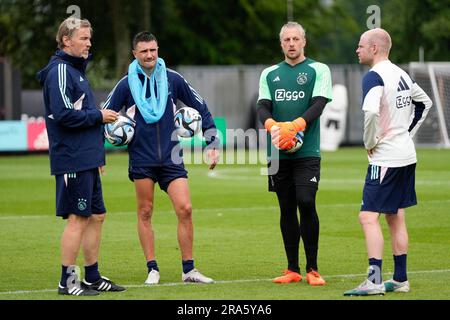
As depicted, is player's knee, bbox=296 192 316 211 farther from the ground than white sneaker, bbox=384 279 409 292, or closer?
farther from the ground

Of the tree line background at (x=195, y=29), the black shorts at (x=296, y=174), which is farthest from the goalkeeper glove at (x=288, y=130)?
the tree line background at (x=195, y=29)

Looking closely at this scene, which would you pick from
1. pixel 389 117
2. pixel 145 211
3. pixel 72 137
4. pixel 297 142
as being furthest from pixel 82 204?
pixel 389 117

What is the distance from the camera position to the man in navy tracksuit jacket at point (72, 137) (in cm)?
990

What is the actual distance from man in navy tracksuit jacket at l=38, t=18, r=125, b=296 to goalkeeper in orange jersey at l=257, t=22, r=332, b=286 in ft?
5.22

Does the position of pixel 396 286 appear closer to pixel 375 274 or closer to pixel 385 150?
pixel 375 274

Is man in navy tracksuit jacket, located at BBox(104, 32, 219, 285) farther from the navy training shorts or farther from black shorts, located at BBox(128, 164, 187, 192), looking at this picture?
the navy training shorts

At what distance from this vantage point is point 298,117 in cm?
1068

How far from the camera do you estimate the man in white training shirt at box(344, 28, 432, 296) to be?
9.70 m

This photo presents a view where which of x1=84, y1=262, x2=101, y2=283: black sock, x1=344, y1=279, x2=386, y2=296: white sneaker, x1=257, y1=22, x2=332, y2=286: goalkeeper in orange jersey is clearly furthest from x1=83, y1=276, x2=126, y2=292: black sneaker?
x1=344, y1=279, x2=386, y2=296: white sneaker

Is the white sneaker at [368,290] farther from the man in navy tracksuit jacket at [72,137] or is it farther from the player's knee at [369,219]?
the man in navy tracksuit jacket at [72,137]

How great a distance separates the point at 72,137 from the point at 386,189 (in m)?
2.74

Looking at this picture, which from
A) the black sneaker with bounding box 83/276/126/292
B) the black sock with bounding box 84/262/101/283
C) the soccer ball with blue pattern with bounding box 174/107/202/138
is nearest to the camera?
the black sneaker with bounding box 83/276/126/292

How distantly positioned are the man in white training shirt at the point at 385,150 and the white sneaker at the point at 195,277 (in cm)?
164
